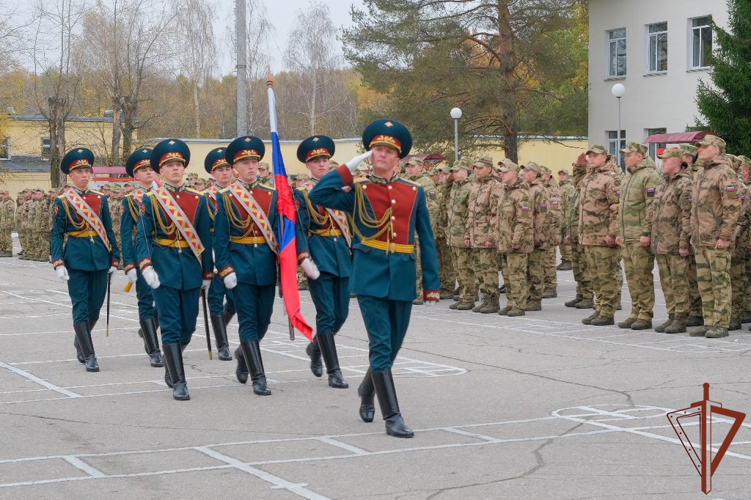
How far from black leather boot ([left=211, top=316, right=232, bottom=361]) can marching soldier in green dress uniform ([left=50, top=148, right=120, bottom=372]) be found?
1.25 meters

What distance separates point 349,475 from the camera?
7.02 meters

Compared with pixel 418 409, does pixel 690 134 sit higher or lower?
higher

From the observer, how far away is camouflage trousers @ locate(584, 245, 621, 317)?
14.7 meters

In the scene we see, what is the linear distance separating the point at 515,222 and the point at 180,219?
7.22 metres

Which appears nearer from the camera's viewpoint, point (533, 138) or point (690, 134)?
point (690, 134)

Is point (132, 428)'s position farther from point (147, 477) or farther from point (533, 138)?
point (533, 138)

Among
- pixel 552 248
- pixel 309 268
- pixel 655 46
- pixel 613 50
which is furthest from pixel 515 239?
pixel 613 50

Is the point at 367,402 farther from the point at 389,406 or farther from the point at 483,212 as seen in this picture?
the point at 483,212

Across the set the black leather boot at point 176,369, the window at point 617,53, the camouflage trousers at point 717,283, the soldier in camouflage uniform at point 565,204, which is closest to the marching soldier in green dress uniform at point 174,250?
the black leather boot at point 176,369

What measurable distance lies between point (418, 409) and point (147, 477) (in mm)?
2748

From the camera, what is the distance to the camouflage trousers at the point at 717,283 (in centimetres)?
1317

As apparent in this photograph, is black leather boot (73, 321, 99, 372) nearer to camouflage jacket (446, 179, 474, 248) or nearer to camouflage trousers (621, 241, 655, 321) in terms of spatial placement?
camouflage trousers (621, 241, 655, 321)

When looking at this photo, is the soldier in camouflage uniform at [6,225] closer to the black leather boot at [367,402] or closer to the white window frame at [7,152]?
the white window frame at [7,152]

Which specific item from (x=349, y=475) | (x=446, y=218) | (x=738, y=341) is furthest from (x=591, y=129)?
(x=349, y=475)
